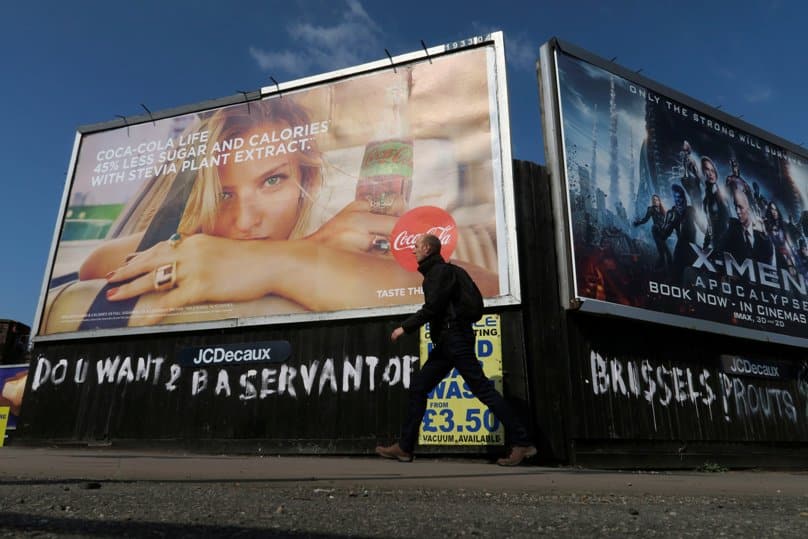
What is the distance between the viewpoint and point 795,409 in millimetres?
9117

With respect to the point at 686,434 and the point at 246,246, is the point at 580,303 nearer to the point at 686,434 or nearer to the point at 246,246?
the point at 686,434

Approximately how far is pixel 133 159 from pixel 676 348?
9007mm

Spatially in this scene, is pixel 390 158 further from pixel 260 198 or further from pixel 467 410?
pixel 467 410

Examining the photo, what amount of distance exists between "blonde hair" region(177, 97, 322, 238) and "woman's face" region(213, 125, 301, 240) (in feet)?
0.33

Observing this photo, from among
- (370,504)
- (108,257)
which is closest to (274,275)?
(108,257)

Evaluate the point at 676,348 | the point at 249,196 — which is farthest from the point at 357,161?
the point at 676,348

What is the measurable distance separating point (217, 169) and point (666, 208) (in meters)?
6.82

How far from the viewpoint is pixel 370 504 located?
8.61 feet

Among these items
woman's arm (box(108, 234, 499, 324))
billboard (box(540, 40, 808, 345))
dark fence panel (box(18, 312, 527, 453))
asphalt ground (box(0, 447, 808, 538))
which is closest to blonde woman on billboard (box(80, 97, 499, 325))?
woman's arm (box(108, 234, 499, 324))

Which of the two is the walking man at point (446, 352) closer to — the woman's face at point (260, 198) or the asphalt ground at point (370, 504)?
the asphalt ground at point (370, 504)

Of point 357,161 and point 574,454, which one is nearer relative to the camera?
point 574,454

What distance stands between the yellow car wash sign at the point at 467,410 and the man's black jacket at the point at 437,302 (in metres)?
1.88

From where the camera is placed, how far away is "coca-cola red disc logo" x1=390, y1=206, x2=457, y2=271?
7316mm

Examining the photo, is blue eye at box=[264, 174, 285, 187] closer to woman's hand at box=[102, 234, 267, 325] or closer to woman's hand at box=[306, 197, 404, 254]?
woman's hand at box=[102, 234, 267, 325]
